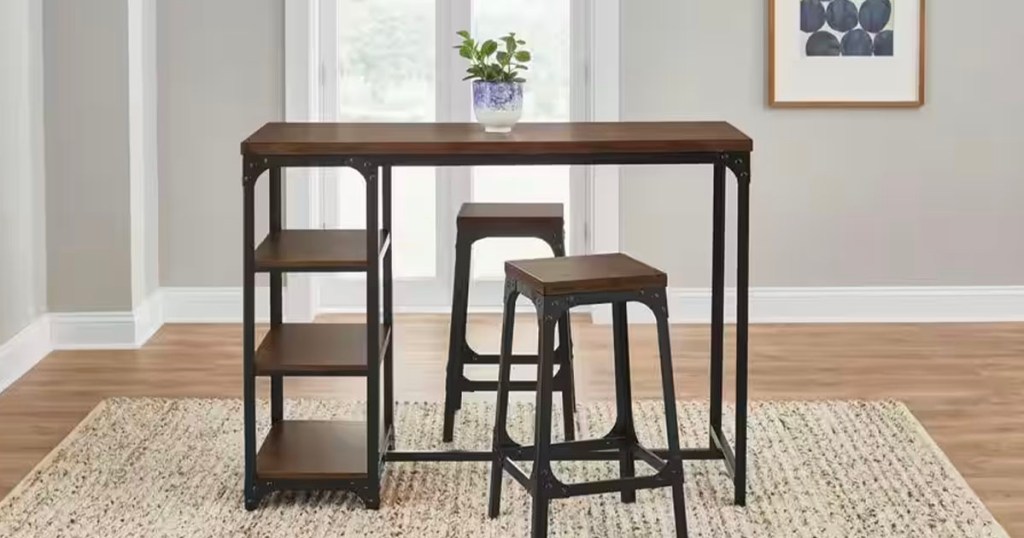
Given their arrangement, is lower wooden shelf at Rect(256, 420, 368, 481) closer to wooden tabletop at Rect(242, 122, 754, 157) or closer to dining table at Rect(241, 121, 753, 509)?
dining table at Rect(241, 121, 753, 509)

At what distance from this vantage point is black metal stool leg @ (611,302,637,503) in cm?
376

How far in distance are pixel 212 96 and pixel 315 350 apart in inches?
95.6

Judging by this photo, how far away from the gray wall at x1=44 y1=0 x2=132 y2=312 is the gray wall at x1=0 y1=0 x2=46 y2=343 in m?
0.05

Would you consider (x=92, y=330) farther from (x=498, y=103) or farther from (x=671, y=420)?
(x=671, y=420)

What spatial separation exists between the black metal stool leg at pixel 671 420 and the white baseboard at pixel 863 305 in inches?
101

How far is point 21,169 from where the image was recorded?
5.43 m

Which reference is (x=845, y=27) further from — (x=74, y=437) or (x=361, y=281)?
(x=74, y=437)

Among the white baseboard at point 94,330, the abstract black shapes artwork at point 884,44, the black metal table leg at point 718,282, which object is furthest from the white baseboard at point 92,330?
the abstract black shapes artwork at point 884,44

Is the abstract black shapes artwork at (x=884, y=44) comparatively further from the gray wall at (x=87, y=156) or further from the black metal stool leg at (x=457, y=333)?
the gray wall at (x=87, y=156)

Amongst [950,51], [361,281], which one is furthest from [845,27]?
[361,281]

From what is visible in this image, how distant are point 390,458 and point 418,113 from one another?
2.43 meters

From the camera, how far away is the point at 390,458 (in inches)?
163

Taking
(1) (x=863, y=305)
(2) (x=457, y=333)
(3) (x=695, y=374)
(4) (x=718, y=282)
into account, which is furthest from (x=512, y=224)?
(1) (x=863, y=305)

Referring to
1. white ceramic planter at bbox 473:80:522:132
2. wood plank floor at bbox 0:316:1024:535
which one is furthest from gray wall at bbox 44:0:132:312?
white ceramic planter at bbox 473:80:522:132
